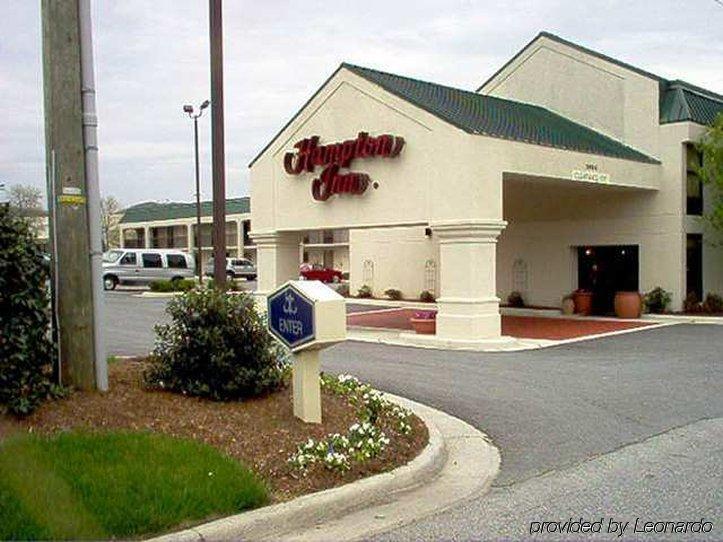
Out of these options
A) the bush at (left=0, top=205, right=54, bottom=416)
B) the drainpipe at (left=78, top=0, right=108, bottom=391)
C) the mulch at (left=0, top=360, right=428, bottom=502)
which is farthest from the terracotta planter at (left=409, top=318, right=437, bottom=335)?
the bush at (left=0, top=205, right=54, bottom=416)

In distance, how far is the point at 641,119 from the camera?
2366 centimetres

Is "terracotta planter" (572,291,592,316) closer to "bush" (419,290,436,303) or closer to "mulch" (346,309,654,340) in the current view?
"mulch" (346,309,654,340)

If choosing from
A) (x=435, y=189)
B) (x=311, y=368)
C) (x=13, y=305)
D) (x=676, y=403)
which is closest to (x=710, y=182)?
(x=435, y=189)

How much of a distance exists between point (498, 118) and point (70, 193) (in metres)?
14.4

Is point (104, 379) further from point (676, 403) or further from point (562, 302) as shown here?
point (562, 302)

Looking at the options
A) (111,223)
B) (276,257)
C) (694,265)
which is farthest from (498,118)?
(111,223)

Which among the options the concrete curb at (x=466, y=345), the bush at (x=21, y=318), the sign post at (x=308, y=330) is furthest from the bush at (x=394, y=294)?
the bush at (x=21, y=318)

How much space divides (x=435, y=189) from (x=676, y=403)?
26.6 feet

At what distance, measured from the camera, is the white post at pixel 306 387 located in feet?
23.3

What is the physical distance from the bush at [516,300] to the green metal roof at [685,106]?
282 inches

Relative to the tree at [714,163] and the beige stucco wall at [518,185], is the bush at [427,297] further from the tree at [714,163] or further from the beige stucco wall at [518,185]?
the tree at [714,163]

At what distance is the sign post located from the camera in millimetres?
6926

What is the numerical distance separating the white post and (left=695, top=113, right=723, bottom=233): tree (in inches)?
724

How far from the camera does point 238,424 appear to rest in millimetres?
6902
